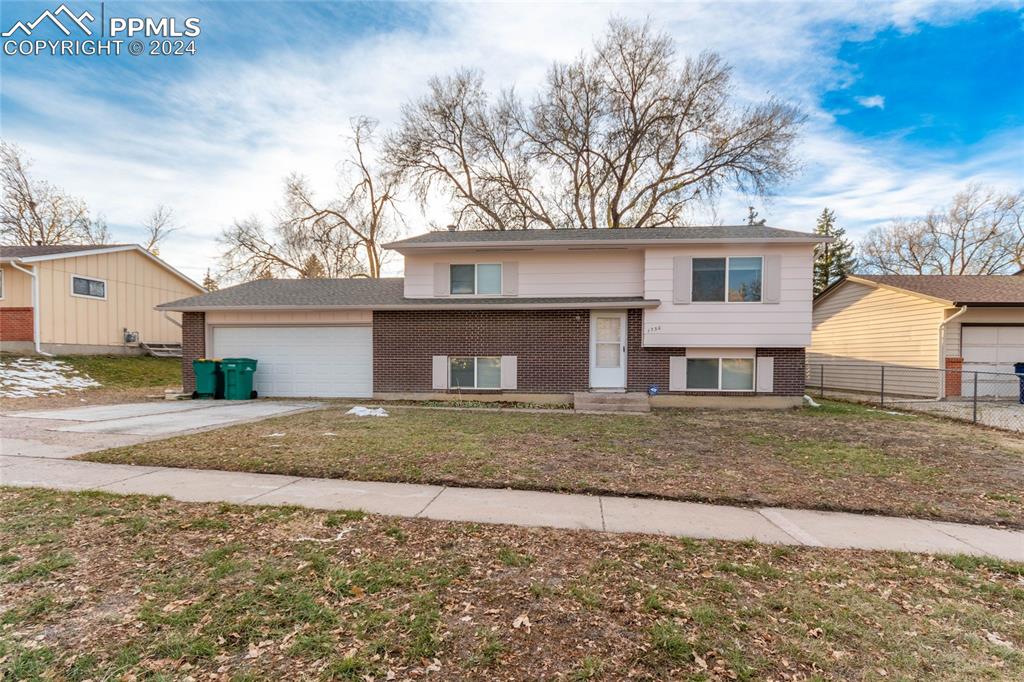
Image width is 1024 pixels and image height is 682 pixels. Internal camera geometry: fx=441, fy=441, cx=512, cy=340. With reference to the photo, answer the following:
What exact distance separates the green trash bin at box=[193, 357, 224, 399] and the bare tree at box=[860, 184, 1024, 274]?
130 feet

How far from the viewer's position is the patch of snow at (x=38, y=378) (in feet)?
38.2

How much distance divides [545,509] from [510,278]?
866 cm

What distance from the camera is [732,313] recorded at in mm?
11250

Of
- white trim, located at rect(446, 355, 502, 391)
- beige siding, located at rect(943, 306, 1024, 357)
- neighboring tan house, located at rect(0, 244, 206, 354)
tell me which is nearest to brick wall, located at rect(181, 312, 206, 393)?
neighboring tan house, located at rect(0, 244, 206, 354)

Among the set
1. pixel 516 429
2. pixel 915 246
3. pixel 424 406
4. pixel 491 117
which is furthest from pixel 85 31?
pixel 915 246

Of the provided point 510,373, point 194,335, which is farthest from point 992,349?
point 194,335

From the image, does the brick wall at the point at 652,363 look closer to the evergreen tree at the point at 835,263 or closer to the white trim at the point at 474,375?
Answer: the white trim at the point at 474,375

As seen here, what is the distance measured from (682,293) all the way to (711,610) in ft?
31.8

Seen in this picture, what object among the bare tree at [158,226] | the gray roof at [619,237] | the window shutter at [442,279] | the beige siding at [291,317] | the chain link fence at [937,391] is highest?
the bare tree at [158,226]

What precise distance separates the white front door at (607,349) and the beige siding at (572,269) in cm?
69

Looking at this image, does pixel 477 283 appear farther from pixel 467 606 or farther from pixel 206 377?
pixel 467 606

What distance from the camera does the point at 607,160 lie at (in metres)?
21.4

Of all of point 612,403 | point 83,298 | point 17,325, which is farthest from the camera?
point 83,298

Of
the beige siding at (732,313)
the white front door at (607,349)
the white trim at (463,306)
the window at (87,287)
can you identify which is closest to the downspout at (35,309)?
the window at (87,287)
